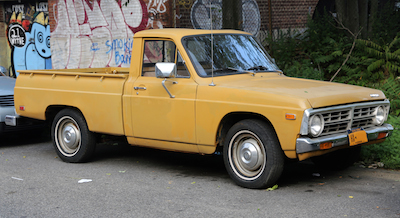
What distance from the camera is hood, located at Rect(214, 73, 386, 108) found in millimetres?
5457

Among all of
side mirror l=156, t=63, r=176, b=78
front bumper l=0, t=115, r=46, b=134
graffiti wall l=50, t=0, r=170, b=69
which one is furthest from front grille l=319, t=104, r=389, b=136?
graffiti wall l=50, t=0, r=170, b=69

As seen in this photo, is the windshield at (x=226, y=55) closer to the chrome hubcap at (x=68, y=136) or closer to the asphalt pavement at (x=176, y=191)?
the asphalt pavement at (x=176, y=191)

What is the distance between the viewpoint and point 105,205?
17.4 feet

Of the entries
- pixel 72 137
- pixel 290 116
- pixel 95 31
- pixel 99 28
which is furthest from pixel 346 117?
pixel 95 31

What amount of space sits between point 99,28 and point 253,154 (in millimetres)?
9684

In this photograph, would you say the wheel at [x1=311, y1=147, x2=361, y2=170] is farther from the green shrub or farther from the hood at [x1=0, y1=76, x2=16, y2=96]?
the hood at [x1=0, y1=76, x2=16, y2=96]

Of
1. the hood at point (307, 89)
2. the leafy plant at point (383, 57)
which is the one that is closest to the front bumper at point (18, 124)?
the hood at point (307, 89)

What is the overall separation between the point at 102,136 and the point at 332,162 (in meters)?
3.61

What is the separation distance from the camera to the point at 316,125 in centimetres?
538

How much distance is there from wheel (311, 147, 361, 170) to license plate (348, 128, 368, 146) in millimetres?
740

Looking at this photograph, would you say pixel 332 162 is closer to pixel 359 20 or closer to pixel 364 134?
pixel 364 134

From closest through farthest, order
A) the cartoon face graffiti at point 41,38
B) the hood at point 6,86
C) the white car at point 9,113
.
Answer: the white car at point 9,113 < the hood at point 6,86 < the cartoon face graffiti at point 41,38

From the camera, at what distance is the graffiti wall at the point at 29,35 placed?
17.0 meters

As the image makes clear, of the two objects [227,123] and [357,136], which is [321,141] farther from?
[227,123]
